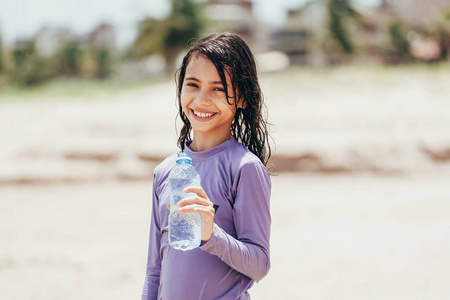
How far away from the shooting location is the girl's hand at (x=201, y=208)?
126 centimetres

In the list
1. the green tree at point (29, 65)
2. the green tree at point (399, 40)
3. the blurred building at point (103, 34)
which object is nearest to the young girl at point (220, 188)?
the green tree at point (399, 40)

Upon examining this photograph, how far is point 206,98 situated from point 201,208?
417mm

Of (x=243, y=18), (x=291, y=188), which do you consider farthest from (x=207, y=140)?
(x=243, y=18)

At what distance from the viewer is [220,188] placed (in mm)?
1474

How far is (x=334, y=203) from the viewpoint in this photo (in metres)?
8.65

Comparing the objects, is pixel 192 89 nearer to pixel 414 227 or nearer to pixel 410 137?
pixel 414 227

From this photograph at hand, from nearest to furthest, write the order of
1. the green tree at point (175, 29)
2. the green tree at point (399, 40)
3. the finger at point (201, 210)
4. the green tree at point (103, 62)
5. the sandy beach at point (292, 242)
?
the finger at point (201, 210)
the sandy beach at point (292, 242)
the green tree at point (175, 29)
the green tree at point (399, 40)
the green tree at point (103, 62)

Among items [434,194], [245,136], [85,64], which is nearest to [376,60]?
[85,64]

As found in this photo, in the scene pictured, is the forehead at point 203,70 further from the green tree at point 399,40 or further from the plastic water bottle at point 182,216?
the green tree at point 399,40

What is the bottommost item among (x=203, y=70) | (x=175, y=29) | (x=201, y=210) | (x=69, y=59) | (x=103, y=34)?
(x=69, y=59)

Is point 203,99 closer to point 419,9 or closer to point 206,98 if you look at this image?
point 206,98

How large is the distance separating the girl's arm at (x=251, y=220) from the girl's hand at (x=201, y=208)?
0.12 meters

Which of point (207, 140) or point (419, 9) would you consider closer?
point (207, 140)

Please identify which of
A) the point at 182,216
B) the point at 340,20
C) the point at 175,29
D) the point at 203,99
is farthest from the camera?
the point at 175,29
